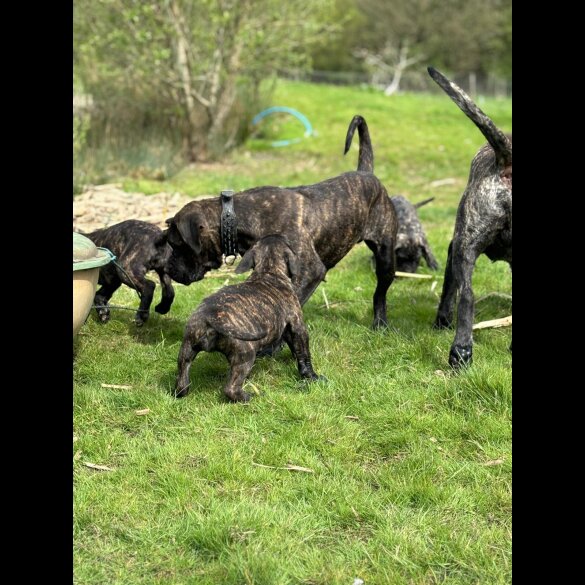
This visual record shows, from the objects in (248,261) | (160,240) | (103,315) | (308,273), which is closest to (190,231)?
(248,261)

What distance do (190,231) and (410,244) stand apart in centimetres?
393

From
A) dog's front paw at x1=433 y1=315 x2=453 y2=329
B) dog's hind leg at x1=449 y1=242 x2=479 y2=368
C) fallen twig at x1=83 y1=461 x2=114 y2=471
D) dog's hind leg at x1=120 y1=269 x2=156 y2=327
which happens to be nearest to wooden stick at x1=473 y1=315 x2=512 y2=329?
dog's front paw at x1=433 y1=315 x2=453 y2=329

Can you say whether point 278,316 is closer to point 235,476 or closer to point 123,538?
point 235,476

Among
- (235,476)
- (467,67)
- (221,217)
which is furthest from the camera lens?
(467,67)

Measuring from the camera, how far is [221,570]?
401cm

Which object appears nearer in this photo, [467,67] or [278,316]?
[278,316]

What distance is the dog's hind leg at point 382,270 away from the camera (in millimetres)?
7734

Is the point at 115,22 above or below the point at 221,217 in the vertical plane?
above

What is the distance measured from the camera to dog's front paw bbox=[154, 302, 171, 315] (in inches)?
309

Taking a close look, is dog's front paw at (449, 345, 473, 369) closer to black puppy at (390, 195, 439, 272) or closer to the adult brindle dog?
the adult brindle dog
